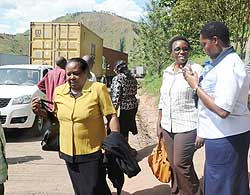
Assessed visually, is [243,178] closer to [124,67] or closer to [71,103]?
[71,103]

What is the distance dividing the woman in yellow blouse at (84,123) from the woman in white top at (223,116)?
813mm

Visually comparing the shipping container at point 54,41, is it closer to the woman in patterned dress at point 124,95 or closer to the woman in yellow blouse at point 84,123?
the woman in patterned dress at point 124,95

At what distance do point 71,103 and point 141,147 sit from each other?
5.48 meters

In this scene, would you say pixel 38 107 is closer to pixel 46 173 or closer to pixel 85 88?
pixel 85 88

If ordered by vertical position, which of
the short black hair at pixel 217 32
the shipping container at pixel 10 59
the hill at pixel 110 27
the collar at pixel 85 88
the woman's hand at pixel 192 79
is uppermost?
the hill at pixel 110 27

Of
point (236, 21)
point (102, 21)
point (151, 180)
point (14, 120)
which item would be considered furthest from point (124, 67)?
point (102, 21)

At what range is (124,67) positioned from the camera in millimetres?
7492

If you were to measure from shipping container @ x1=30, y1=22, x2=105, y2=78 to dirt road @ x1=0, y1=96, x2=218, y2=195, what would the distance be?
9528 millimetres

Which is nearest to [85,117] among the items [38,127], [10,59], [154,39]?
[38,127]

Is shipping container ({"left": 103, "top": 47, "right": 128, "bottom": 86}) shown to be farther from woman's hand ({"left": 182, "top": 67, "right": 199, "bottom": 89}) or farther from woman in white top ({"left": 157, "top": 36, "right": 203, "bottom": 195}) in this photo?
woman's hand ({"left": 182, "top": 67, "right": 199, "bottom": 89})

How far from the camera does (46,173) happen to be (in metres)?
7.02

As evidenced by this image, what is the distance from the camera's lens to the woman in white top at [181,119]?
4.62 m

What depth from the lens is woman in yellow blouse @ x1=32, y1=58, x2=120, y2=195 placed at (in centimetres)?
386

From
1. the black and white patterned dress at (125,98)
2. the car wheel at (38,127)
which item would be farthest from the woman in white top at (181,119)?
the car wheel at (38,127)
